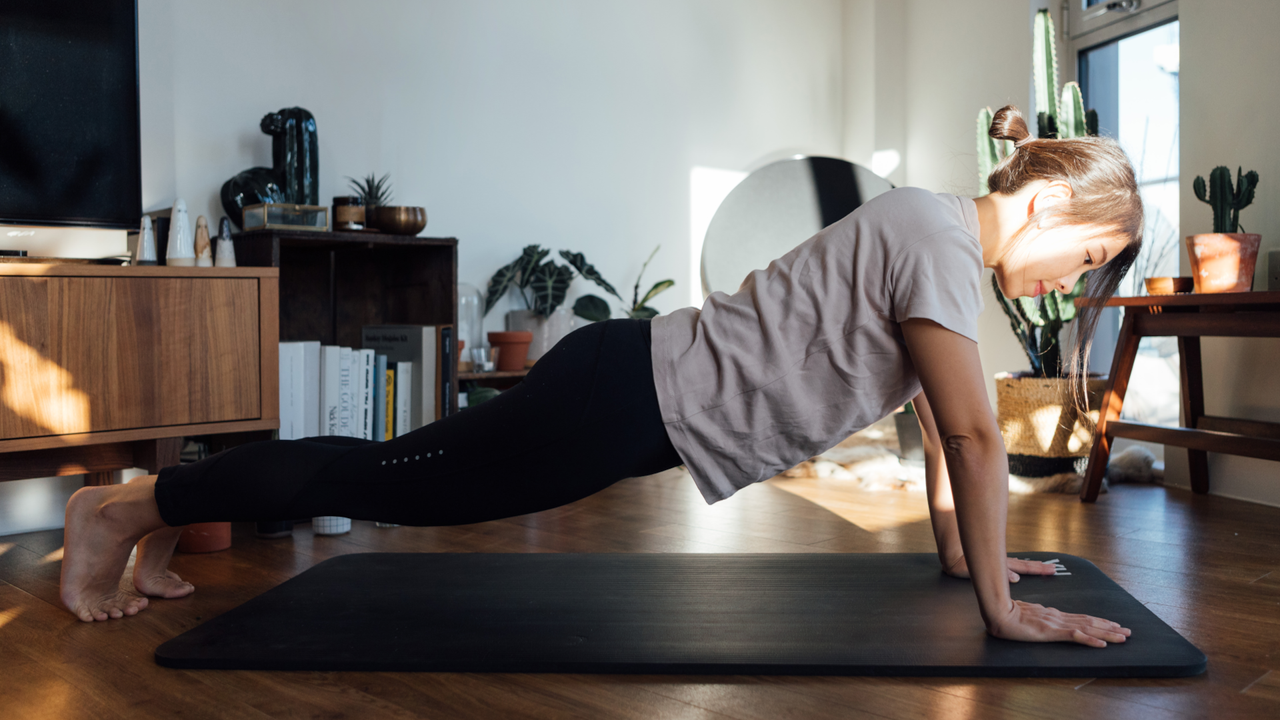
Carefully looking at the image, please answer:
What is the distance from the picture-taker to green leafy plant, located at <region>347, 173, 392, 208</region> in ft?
8.60

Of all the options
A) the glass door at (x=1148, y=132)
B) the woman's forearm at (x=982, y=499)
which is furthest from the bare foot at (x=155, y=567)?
the glass door at (x=1148, y=132)

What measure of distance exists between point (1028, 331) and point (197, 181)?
241 cm

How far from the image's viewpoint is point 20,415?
181cm

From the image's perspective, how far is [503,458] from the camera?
4.21ft

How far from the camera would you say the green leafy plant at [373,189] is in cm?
262

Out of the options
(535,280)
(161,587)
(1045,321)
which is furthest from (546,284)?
(161,587)

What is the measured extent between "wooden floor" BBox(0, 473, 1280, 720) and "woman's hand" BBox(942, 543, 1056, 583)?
17cm

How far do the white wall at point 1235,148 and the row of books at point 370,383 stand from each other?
82.9 inches

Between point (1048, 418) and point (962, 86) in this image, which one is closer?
point (1048, 418)

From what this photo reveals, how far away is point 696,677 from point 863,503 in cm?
A: 141

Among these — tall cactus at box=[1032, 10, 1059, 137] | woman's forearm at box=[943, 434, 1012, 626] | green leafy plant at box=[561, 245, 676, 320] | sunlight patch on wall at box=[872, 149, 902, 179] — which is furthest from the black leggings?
sunlight patch on wall at box=[872, 149, 902, 179]

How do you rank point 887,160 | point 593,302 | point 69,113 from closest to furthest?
1. point 69,113
2. point 593,302
3. point 887,160

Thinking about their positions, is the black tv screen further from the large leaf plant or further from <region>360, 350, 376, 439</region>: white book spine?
the large leaf plant

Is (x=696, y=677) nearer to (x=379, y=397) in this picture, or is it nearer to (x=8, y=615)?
(x=8, y=615)
